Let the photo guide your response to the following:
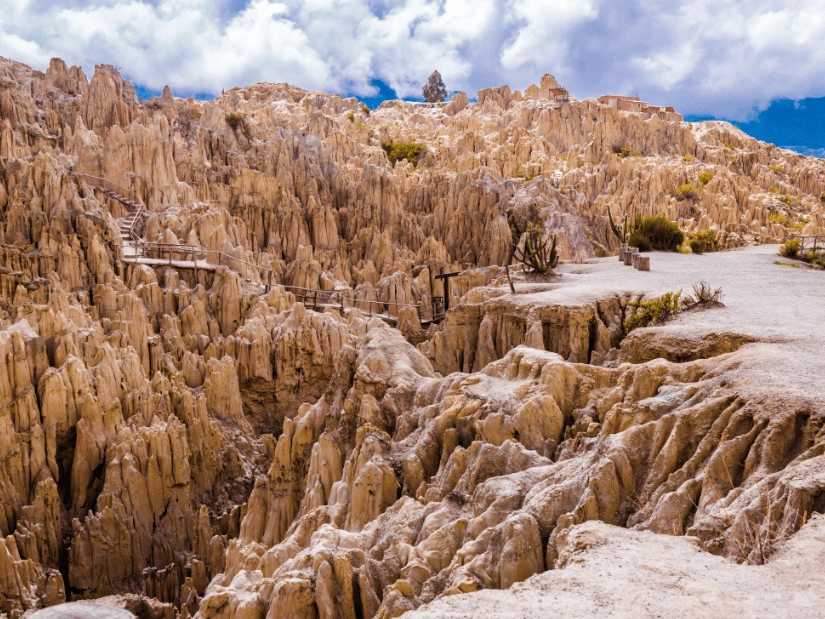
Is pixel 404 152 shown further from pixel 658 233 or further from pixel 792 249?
pixel 792 249

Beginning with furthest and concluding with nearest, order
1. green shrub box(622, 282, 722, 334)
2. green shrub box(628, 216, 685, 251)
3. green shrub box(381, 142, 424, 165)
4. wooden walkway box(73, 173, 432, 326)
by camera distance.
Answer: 1. green shrub box(381, 142, 424, 165)
2. green shrub box(628, 216, 685, 251)
3. wooden walkway box(73, 173, 432, 326)
4. green shrub box(622, 282, 722, 334)

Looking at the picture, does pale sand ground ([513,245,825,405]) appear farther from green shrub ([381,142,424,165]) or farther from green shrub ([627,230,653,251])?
green shrub ([381,142,424,165])

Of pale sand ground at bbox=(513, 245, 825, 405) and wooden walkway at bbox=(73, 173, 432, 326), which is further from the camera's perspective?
wooden walkway at bbox=(73, 173, 432, 326)

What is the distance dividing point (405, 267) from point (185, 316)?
11.1 metres

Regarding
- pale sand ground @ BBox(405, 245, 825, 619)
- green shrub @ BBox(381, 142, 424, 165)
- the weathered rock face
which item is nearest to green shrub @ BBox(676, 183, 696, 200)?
the weathered rock face

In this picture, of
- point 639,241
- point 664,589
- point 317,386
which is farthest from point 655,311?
point 639,241

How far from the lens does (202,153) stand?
38094 millimetres

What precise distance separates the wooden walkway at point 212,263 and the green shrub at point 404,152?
25814 mm

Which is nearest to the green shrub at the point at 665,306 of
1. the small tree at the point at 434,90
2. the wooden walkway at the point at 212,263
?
the wooden walkway at the point at 212,263

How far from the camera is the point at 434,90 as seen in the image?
92.6m

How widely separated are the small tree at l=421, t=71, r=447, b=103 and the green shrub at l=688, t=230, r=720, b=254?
6190 cm

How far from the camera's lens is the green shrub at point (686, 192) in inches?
1932

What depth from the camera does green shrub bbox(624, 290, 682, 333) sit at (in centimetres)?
1633

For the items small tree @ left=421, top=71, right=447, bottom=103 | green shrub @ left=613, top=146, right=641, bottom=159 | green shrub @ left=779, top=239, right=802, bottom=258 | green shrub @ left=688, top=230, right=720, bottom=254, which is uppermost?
small tree @ left=421, top=71, right=447, bottom=103
